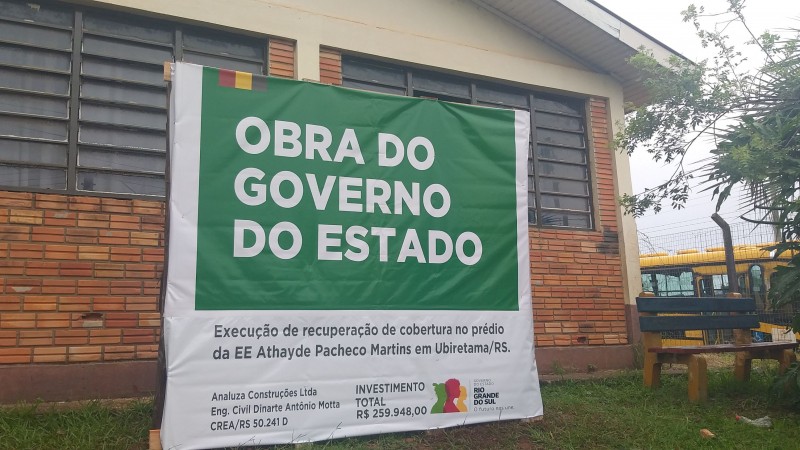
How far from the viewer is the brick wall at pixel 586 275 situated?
25.3 feet

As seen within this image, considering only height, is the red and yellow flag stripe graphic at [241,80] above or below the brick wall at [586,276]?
above

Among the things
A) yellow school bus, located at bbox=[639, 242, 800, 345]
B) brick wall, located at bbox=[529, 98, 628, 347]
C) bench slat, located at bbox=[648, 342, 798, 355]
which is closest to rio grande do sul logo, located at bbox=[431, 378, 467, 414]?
bench slat, located at bbox=[648, 342, 798, 355]

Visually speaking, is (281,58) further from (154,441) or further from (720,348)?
(720,348)

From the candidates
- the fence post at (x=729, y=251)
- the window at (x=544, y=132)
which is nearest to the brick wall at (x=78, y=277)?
the window at (x=544, y=132)

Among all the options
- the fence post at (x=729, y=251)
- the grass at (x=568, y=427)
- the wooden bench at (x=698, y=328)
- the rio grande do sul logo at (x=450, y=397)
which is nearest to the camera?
the grass at (x=568, y=427)

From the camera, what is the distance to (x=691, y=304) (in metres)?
6.95

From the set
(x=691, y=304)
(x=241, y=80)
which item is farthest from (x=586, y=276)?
→ (x=241, y=80)

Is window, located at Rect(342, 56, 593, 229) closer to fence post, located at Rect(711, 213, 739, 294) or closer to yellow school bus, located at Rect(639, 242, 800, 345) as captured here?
fence post, located at Rect(711, 213, 739, 294)

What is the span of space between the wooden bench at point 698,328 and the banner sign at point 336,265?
233cm

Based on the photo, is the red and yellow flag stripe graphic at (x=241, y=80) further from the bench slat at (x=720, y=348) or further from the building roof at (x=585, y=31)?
the bench slat at (x=720, y=348)

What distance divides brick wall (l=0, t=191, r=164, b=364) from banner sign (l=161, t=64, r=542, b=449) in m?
1.99

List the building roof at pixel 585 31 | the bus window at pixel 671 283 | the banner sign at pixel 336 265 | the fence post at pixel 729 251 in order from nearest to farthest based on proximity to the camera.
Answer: the banner sign at pixel 336 265 → the building roof at pixel 585 31 → the fence post at pixel 729 251 → the bus window at pixel 671 283

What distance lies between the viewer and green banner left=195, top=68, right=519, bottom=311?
4.10 metres

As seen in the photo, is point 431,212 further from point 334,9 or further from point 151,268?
point 334,9
